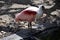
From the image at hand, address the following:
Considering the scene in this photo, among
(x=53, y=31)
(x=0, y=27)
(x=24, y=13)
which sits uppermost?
(x=53, y=31)

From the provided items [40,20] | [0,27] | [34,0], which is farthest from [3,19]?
[34,0]

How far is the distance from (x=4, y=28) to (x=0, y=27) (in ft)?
0.34

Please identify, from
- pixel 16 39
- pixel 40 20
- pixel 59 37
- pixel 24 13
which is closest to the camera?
pixel 59 37

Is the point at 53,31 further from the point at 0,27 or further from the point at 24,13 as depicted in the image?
the point at 0,27

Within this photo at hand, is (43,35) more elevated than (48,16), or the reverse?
(43,35)

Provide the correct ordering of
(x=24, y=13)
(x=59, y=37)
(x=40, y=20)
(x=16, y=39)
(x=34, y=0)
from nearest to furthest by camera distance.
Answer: (x=59, y=37) < (x=16, y=39) < (x=24, y=13) < (x=40, y=20) < (x=34, y=0)

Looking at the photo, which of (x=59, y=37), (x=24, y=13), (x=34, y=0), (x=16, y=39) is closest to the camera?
(x=59, y=37)

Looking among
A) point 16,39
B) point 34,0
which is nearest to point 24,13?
point 16,39

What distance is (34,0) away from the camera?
247 inches

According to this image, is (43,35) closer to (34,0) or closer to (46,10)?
(46,10)

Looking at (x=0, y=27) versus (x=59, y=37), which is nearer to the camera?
(x=59, y=37)

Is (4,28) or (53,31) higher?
(53,31)

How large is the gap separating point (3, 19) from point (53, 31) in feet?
8.61

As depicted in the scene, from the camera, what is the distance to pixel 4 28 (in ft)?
15.4
